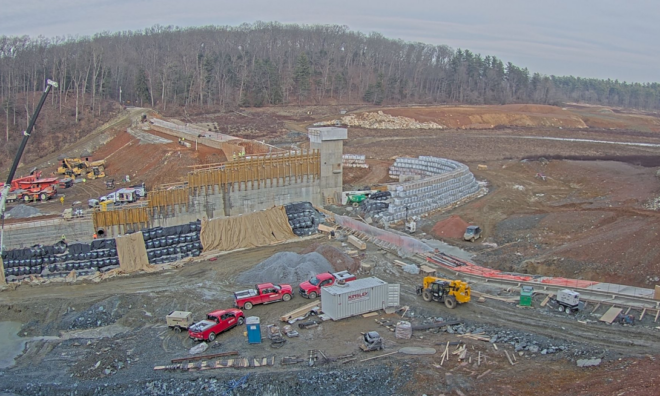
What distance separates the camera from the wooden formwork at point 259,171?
114ft

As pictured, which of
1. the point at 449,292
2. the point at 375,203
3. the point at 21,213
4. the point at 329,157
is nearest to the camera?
the point at 449,292

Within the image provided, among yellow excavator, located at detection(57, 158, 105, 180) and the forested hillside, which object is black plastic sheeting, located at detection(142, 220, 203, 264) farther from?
the forested hillside

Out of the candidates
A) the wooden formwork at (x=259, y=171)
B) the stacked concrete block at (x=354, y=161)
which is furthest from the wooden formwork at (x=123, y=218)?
the stacked concrete block at (x=354, y=161)

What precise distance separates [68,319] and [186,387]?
28.0 ft

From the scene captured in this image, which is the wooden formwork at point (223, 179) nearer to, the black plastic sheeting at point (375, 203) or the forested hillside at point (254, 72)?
the black plastic sheeting at point (375, 203)

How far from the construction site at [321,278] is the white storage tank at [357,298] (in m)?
0.09

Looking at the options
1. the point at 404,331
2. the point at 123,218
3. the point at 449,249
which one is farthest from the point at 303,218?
the point at 404,331

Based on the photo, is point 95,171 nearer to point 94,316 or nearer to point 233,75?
point 94,316

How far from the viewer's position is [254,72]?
314 ft

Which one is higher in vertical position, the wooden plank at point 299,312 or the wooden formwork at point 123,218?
the wooden formwork at point 123,218

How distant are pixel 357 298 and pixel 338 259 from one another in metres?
6.07

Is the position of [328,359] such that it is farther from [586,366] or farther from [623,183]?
[623,183]

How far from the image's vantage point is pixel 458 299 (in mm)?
23203

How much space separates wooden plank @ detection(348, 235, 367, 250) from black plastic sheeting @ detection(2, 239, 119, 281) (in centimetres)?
1316
